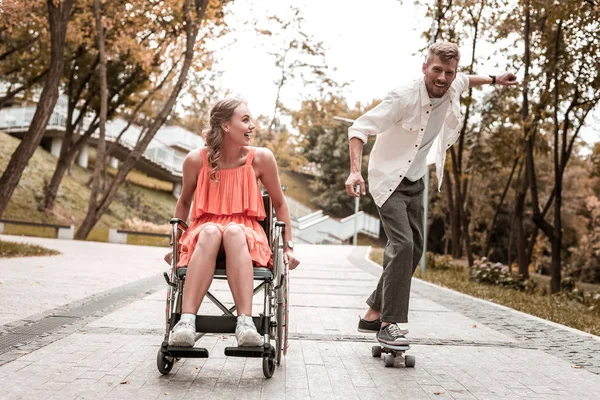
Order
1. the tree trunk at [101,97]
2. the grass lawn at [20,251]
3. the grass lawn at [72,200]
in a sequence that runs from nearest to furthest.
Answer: the grass lawn at [20,251]
the tree trunk at [101,97]
the grass lawn at [72,200]

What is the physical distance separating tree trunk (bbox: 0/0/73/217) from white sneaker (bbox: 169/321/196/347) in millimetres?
9891

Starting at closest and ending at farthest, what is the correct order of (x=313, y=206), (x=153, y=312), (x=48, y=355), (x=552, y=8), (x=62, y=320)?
(x=48, y=355) < (x=62, y=320) < (x=153, y=312) < (x=552, y=8) < (x=313, y=206)

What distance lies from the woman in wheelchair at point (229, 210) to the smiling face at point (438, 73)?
1157 millimetres

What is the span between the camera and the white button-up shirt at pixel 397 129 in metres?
→ 4.73

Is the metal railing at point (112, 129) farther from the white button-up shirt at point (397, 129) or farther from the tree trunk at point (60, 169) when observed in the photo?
the white button-up shirt at point (397, 129)

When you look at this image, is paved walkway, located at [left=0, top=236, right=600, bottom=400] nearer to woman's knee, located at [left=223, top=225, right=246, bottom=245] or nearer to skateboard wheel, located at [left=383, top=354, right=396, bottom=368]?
skateboard wheel, located at [left=383, top=354, right=396, bottom=368]

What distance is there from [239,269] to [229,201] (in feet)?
1.72

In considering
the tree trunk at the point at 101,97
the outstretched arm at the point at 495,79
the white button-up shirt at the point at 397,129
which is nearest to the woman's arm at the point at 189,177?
the white button-up shirt at the point at 397,129

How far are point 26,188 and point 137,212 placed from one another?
22.8 feet

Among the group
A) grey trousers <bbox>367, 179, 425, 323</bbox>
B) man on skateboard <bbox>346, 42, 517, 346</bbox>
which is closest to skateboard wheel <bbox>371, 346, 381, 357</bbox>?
man on skateboard <bbox>346, 42, 517, 346</bbox>

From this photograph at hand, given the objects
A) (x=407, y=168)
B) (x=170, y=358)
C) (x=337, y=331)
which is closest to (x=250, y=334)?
(x=170, y=358)

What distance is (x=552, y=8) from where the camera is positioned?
38.9 feet

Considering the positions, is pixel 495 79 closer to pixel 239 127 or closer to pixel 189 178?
pixel 239 127

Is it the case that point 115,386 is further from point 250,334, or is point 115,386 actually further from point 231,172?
point 231,172
